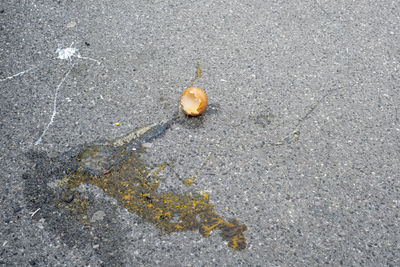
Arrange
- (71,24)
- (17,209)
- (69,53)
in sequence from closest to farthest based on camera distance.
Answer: (17,209) → (69,53) → (71,24)

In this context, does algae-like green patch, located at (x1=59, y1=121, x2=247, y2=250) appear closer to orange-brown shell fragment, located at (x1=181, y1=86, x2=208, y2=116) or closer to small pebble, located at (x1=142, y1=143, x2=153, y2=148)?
small pebble, located at (x1=142, y1=143, x2=153, y2=148)

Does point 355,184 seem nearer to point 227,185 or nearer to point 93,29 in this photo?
point 227,185

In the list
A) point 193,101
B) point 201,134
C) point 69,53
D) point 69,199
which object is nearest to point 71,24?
point 69,53

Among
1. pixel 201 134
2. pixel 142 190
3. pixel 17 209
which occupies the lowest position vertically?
pixel 17 209

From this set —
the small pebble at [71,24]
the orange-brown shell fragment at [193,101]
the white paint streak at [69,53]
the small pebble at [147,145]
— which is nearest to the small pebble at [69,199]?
the small pebble at [147,145]

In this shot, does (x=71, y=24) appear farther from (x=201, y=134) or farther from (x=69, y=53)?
(x=201, y=134)

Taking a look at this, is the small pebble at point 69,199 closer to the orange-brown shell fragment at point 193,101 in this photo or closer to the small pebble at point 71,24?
the orange-brown shell fragment at point 193,101

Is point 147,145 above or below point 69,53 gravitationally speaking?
below
